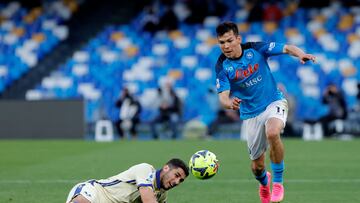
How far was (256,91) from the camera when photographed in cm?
1060

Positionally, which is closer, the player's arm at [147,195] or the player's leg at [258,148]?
the player's arm at [147,195]

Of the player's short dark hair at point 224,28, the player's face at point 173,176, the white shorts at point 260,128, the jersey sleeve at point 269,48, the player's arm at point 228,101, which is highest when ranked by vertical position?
the player's short dark hair at point 224,28

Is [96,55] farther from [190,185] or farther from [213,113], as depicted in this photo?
[190,185]

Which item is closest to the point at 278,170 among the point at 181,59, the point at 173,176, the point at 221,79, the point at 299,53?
the point at 221,79

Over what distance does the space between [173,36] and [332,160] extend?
14.1 m

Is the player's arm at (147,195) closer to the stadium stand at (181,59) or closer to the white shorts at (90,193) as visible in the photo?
the white shorts at (90,193)

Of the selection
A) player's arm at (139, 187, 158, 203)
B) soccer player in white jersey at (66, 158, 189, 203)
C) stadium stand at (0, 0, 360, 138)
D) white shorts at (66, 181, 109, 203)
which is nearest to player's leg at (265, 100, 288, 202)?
soccer player in white jersey at (66, 158, 189, 203)

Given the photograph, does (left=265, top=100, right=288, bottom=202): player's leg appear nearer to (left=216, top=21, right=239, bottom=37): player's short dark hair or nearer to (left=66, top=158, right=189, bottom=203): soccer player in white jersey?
(left=216, top=21, right=239, bottom=37): player's short dark hair

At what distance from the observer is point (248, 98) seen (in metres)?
10.6

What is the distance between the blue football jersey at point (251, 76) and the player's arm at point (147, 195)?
8.05 feet

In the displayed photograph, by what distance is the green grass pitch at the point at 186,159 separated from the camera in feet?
38.4

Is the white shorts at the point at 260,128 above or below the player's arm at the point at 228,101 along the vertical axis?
below

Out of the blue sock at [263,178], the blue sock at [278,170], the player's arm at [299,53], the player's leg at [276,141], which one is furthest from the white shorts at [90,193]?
the player's arm at [299,53]

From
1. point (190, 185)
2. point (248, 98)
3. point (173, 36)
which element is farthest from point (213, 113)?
point (248, 98)
